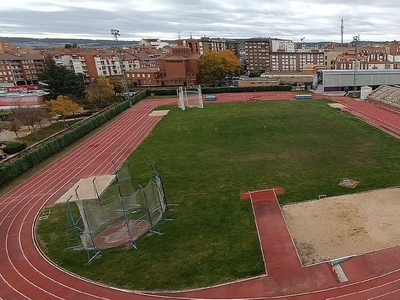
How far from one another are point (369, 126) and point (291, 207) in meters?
23.2

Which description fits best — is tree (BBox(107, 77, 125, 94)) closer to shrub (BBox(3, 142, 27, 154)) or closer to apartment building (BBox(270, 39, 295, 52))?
shrub (BBox(3, 142, 27, 154))

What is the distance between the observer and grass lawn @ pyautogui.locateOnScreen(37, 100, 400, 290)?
14.5 metres

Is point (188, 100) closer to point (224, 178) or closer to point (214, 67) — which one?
point (214, 67)

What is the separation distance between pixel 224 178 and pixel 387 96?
39.5 m

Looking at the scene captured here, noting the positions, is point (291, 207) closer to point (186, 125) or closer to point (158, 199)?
point (158, 199)

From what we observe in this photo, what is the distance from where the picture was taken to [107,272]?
14.5m

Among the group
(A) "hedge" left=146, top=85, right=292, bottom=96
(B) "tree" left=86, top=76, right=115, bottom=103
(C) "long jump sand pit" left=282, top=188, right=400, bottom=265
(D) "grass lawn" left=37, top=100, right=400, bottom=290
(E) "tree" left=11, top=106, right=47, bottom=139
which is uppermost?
(B) "tree" left=86, top=76, right=115, bottom=103

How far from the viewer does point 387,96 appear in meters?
49.7

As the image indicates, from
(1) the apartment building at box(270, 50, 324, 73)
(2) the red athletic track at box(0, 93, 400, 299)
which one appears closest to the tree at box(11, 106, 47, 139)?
(2) the red athletic track at box(0, 93, 400, 299)

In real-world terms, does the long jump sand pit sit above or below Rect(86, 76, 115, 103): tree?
below

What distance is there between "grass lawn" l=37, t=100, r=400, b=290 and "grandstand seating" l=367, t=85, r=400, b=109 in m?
9.34

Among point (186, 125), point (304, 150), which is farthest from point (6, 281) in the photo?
point (186, 125)

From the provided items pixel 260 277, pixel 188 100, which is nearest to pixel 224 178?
pixel 260 277

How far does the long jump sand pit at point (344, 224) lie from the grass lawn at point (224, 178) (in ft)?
4.15
